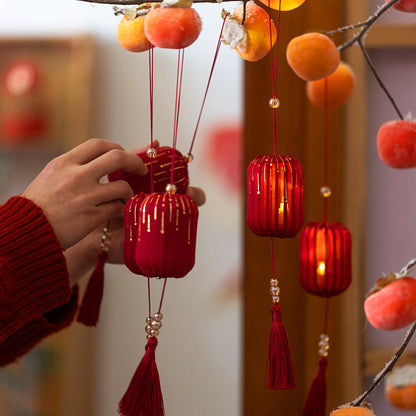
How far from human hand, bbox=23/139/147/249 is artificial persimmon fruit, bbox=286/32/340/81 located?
0.16 m

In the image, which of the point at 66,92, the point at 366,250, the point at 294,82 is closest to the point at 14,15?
the point at 66,92

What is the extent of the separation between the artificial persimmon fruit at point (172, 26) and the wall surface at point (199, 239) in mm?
524

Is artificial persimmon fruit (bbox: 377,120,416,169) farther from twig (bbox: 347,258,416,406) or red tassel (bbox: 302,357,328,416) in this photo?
red tassel (bbox: 302,357,328,416)

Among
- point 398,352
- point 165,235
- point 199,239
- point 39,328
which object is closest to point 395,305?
point 398,352

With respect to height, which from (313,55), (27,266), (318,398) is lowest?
(318,398)

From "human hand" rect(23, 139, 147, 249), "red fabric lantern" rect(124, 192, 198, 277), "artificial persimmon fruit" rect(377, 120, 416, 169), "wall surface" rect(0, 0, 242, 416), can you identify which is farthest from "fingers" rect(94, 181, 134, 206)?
"wall surface" rect(0, 0, 242, 416)

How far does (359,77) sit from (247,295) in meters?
0.29

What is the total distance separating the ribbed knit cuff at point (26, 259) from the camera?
1.45ft

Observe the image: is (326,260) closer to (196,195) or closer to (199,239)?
(196,195)

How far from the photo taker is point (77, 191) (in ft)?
1.50

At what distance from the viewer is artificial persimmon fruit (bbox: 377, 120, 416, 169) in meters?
0.41

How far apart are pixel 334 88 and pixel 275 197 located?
0.54 ft

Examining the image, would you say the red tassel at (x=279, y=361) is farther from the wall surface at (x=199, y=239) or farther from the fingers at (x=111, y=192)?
the wall surface at (x=199, y=239)

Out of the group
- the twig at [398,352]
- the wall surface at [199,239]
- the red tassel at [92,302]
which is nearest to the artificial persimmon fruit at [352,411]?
the twig at [398,352]
